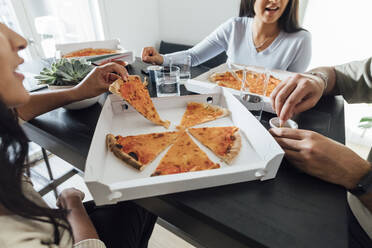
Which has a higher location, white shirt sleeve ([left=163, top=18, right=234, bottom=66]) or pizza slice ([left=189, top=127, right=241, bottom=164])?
white shirt sleeve ([left=163, top=18, right=234, bottom=66])

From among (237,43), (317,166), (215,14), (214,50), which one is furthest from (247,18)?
(317,166)

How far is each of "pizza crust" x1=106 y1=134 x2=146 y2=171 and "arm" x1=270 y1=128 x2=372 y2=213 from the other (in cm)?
45

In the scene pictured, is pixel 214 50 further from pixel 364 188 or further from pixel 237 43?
pixel 364 188

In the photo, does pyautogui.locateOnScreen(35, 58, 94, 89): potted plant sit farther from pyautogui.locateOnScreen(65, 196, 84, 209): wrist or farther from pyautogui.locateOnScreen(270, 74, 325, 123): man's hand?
pyautogui.locateOnScreen(270, 74, 325, 123): man's hand

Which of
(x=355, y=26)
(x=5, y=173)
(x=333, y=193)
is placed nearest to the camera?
(x=5, y=173)

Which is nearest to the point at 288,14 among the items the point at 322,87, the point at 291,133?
the point at 322,87

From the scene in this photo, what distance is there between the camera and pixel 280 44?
153cm

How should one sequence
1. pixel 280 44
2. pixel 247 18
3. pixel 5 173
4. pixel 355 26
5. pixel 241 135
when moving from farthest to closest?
pixel 355 26 → pixel 247 18 → pixel 280 44 → pixel 241 135 → pixel 5 173

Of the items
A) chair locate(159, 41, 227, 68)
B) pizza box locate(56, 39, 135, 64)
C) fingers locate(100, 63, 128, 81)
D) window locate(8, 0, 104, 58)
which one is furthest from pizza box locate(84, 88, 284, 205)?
chair locate(159, 41, 227, 68)

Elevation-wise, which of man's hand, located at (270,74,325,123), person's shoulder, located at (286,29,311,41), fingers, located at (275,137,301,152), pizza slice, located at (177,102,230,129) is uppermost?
person's shoulder, located at (286,29,311,41)

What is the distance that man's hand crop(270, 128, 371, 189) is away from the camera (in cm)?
57

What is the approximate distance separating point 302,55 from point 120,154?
149cm

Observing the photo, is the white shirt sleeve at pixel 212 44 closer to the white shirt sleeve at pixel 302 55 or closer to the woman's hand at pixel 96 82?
the white shirt sleeve at pixel 302 55

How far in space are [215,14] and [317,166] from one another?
2625 millimetres
